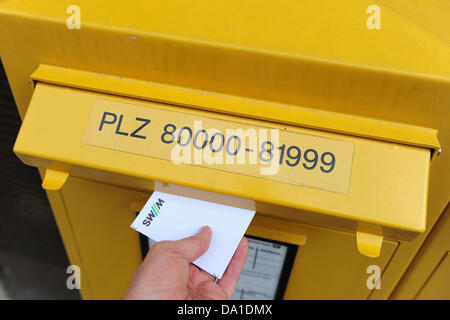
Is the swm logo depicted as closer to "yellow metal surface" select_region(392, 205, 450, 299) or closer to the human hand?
the human hand

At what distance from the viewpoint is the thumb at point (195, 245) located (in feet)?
2.57

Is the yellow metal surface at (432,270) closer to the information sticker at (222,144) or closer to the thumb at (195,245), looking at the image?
the information sticker at (222,144)

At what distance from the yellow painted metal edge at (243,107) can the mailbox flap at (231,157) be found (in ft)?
0.04

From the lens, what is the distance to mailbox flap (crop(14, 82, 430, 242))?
71 centimetres

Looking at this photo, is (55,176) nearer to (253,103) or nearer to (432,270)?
(253,103)

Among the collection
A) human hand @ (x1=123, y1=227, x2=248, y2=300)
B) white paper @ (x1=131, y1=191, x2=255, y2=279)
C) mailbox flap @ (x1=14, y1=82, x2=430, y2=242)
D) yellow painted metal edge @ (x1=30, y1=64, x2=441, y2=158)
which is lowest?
human hand @ (x1=123, y1=227, x2=248, y2=300)

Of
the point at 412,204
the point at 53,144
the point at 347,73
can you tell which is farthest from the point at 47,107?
the point at 412,204

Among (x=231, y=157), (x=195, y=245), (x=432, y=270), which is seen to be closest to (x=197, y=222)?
(x=195, y=245)

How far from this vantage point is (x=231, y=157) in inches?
29.4

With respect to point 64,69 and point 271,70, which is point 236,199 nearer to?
point 271,70

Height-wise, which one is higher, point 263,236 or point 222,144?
point 222,144

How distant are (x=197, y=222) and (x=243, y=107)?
0.92 feet

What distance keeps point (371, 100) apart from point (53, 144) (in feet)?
2.17

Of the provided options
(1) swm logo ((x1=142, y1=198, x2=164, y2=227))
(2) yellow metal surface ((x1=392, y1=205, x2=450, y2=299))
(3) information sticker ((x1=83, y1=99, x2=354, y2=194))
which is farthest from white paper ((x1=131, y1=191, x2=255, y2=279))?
(2) yellow metal surface ((x1=392, y1=205, x2=450, y2=299))
